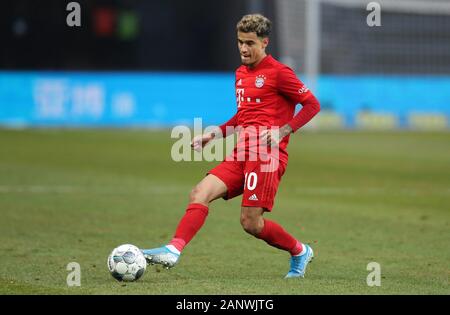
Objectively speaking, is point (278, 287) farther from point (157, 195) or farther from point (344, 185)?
point (344, 185)

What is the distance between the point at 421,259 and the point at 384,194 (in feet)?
20.2

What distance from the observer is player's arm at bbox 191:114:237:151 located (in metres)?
8.61

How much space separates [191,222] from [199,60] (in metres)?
29.0

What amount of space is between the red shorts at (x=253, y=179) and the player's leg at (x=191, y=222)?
80 mm

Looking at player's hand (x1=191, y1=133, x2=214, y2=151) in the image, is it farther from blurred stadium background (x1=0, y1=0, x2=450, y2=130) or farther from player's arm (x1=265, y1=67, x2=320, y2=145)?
blurred stadium background (x1=0, y1=0, x2=450, y2=130)

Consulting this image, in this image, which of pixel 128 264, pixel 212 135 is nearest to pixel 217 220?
pixel 212 135

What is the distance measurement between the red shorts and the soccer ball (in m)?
0.97

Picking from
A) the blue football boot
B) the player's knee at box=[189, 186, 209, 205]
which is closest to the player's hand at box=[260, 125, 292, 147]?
the player's knee at box=[189, 186, 209, 205]

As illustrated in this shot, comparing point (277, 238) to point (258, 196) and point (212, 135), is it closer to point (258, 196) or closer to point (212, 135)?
point (258, 196)

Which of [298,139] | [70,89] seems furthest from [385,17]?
[70,89]

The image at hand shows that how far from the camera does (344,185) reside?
55.8 ft

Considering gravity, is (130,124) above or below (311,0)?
below

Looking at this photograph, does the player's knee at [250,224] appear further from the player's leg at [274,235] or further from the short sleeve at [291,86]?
the short sleeve at [291,86]
